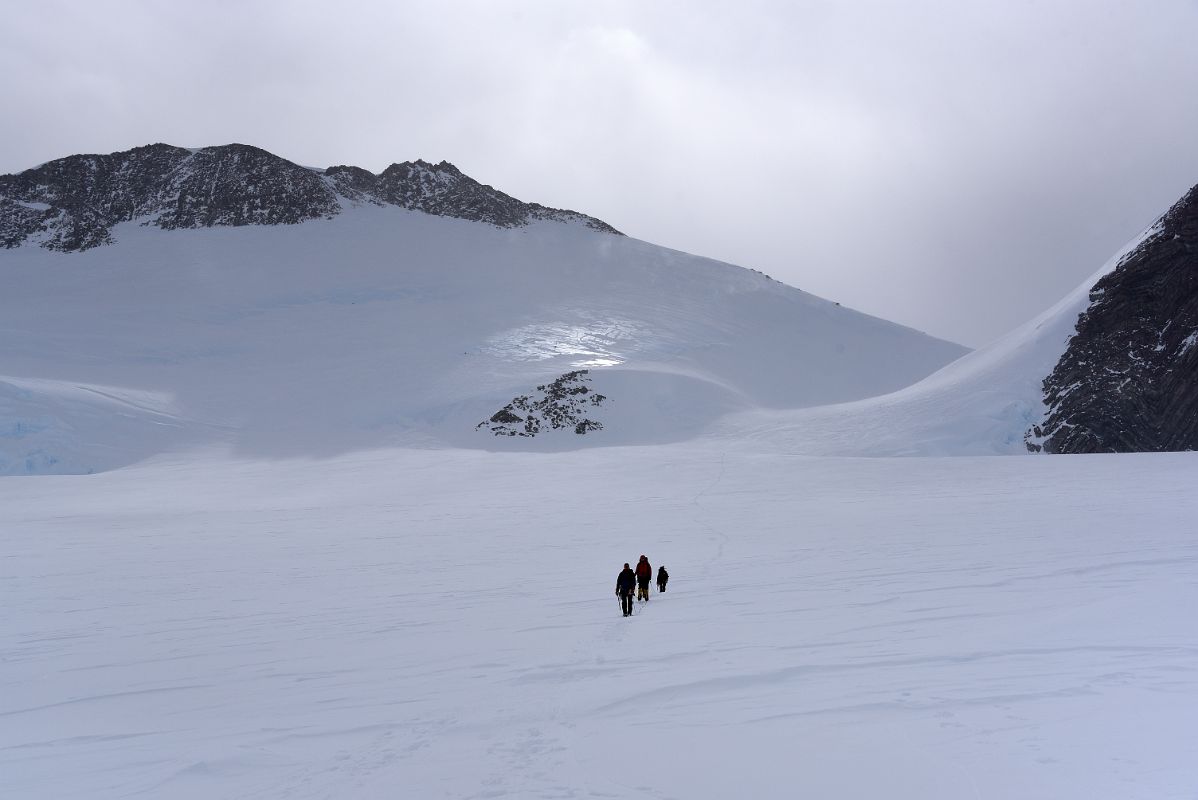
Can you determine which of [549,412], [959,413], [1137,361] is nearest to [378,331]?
[549,412]

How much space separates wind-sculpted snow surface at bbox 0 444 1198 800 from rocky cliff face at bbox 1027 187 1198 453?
12365 millimetres

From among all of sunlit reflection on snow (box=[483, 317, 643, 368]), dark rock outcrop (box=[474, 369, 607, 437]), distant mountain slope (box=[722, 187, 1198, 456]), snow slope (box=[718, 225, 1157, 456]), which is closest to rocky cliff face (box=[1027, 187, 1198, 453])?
distant mountain slope (box=[722, 187, 1198, 456])

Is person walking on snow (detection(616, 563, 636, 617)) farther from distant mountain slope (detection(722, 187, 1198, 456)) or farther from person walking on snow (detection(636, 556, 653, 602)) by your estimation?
distant mountain slope (detection(722, 187, 1198, 456))

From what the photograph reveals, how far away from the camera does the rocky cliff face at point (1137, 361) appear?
33438mm

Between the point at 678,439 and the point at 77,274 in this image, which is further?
the point at 77,274

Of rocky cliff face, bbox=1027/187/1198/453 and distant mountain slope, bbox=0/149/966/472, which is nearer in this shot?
rocky cliff face, bbox=1027/187/1198/453

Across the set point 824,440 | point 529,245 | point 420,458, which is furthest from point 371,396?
point 529,245

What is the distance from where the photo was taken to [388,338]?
64125mm

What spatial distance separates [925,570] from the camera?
1397cm

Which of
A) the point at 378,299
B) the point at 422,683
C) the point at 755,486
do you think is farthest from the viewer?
the point at 378,299

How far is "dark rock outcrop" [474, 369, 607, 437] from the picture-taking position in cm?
4756

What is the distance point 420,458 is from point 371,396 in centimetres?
1458

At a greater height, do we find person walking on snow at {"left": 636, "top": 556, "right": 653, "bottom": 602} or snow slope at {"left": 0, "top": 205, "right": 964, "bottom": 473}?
snow slope at {"left": 0, "top": 205, "right": 964, "bottom": 473}

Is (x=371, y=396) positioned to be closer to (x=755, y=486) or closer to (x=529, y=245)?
(x=755, y=486)
